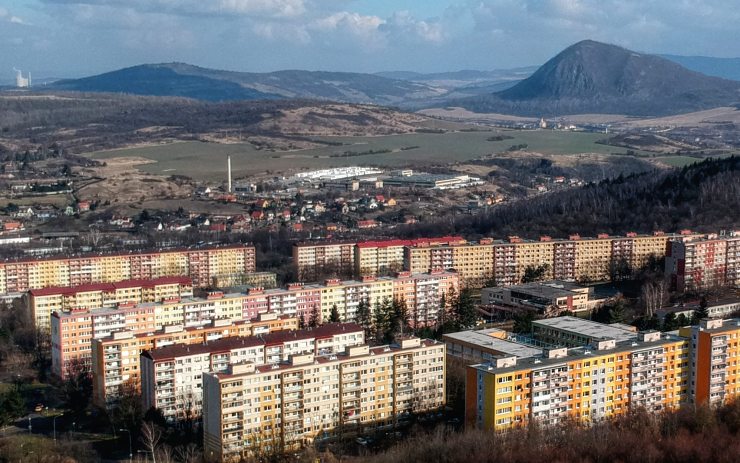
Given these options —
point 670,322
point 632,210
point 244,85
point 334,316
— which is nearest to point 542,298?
point 670,322

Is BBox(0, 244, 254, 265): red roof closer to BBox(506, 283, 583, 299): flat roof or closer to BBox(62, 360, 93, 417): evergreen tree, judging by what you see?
BBox(62, 360, 93, 417): evergreen tree

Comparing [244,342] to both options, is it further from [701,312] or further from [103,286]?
[701,312]

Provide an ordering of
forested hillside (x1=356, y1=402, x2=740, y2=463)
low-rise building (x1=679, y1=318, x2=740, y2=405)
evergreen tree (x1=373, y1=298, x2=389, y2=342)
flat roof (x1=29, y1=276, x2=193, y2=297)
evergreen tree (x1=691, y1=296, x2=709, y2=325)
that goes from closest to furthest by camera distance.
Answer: forested hillside (x1=356, y1=402, x2=740, y2=463)
low-rise building (x1=679, y1=318, x2=740, y2=405)
evergreen tree (x1=691, y1=296, x2=709, y2=325)
evergreen tree (x1=373, y1=298, x2=389, y2=342)
flat roof (x1=29, y1=276, x2=193, y2=297)

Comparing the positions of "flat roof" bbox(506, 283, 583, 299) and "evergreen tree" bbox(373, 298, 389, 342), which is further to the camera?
"flat roof" bbox(506, 283, 583, 299)

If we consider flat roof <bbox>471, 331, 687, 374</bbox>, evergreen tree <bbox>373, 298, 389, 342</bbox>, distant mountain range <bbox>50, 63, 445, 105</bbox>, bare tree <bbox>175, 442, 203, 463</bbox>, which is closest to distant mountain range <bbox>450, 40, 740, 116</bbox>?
distant mountain range <bbox>50, 63, 445, 105</bbox>

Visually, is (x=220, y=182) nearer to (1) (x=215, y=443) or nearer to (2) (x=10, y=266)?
(2) (x=10, y=266)

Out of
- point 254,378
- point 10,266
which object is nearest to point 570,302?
point 254,378
